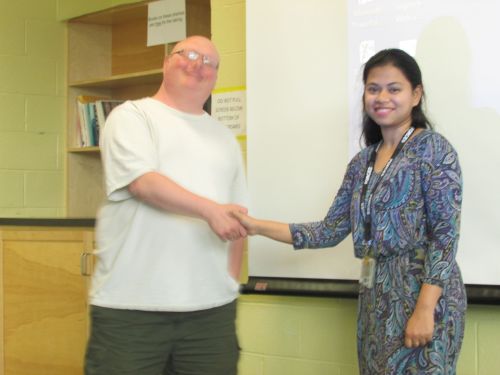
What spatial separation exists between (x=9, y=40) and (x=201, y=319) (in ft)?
8.79

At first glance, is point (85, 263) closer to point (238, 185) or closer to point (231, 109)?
point (231, 109)

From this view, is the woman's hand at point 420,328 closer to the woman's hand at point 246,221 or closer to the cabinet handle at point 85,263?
the woman's hand at point 246,221

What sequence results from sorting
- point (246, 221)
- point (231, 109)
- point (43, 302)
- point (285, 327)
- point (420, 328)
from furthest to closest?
point (43, 302)
point (231, 109)
point (285, 327)
point (246, 221)
point (420, 328)

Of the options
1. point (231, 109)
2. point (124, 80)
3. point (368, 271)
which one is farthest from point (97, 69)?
point (368, 271)

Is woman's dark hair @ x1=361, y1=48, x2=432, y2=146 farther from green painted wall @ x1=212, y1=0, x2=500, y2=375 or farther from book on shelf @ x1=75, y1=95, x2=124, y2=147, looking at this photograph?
book on shelf @ x1=75, y1=95, x2=124, y2=147

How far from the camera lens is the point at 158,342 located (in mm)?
1556

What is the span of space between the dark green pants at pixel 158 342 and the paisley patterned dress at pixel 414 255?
391 mm

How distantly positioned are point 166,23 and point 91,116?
1.08 meters

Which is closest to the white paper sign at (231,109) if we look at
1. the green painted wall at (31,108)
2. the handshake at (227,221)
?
the handshake at (227,221)

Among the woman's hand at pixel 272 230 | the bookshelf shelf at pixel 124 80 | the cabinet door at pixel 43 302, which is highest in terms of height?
the bookshelf shelf at pixel 124 80

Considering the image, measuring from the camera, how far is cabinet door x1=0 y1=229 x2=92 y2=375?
2.99 metres

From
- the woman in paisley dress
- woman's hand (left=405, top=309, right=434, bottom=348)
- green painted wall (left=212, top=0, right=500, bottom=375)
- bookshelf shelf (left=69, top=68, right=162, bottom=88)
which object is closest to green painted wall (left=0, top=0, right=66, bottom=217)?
bookshelf shelf (left=69, top=68, right=162, bottom=88)

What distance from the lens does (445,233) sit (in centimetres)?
154

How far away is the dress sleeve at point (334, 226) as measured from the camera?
1.83 metres
